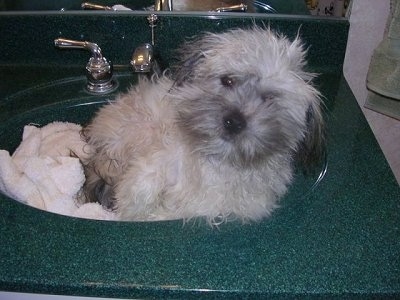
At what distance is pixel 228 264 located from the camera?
2.68 ft

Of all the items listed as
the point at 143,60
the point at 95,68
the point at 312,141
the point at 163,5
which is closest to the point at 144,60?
the point at 143,60

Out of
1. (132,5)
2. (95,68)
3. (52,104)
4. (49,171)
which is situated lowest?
(49,171)

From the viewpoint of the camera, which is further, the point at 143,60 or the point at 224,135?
the point at 143,60

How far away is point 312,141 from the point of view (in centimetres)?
109

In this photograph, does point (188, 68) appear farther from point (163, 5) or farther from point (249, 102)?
point (163, 5)

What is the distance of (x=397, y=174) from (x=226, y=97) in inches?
45.4

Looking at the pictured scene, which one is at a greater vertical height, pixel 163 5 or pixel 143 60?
pixel 163 5

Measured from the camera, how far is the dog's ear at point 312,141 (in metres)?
1.08

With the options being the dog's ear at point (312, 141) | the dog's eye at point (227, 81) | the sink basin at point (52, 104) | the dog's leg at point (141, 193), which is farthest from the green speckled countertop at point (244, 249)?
the sink basin at point (52, 104)

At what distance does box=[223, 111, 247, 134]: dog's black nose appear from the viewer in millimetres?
949

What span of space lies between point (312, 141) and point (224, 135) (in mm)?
264

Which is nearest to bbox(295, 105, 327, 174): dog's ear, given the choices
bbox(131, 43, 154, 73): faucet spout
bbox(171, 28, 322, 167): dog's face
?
bbox(171, 28, 322, 167): dog's face

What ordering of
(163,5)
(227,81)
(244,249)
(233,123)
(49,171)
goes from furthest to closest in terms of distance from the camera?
(163,5), (49,171), (227,81), (233,123), (244,249)

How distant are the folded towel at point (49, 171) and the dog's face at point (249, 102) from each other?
1.33 ft
